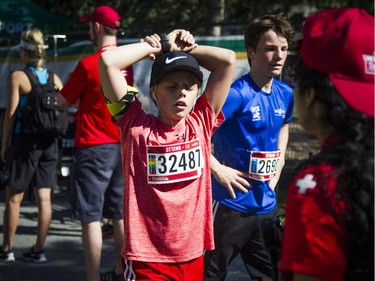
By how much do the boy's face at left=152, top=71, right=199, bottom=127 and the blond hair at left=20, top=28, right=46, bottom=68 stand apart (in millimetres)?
2932

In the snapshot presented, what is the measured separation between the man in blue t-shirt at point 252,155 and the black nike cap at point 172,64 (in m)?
0.73

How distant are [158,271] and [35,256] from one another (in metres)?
3.26

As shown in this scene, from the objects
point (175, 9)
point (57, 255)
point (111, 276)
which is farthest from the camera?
point (175, 9)

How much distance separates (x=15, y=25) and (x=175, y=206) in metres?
11.7

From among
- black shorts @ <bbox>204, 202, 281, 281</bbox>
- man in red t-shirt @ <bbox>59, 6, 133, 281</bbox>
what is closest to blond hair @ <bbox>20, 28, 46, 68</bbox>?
man in red t-shirt @ <bbox>59, 6, 133, 281</bbox>

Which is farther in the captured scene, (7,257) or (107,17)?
(7,257)

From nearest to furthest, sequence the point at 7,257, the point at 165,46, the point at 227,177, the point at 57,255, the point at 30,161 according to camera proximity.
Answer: the point at 165,46 < the point at 227,177 < the point at 30,161 < the point at 7,257 < the point at 57,255

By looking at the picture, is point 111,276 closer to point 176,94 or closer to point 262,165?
point 262,165

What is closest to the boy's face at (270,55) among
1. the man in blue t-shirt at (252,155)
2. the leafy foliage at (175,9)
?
the man in blue t-shirt at (252,155)

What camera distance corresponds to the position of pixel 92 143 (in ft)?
19.9

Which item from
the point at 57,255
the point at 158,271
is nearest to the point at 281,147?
the point at 158,271

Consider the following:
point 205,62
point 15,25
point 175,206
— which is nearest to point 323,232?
point 175,206

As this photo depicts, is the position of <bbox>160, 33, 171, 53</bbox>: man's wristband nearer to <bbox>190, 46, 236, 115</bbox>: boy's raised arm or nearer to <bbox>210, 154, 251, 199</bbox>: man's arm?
<bbox>190, 46, 236, 115</bbox>: boy's raised arm

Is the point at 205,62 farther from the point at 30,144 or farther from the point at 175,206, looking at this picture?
the point at 30,144
